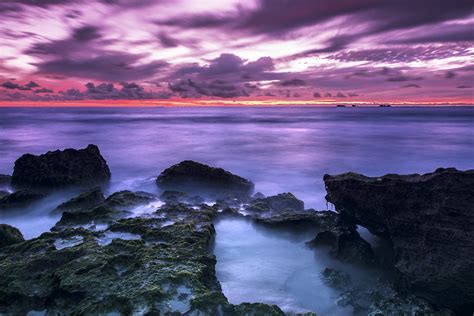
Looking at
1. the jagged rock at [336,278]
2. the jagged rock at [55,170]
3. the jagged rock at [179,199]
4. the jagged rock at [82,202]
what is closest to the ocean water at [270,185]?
the jagged rock at [336,278]

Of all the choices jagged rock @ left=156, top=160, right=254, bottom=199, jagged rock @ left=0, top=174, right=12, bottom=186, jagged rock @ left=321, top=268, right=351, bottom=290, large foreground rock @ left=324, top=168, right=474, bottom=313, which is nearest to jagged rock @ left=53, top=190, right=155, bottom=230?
jagged rock @ left=156, top=160, right=254, bottom=199

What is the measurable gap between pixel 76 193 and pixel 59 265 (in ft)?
23.8

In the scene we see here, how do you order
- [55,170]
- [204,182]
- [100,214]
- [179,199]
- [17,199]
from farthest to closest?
[204,182], [55,170], [179,199], [17,199], [100,214]

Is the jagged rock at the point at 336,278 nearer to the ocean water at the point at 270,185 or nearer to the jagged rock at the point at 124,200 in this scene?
the ocean water at the point at 270,185

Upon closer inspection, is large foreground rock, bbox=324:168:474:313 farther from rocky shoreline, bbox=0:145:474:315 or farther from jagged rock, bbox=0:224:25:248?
jagged rock, bbox=0:224:25:248

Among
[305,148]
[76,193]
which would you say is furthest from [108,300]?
[305,148]

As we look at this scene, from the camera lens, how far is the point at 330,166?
76.5 feet

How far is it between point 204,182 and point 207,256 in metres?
7.03

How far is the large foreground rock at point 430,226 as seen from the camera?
5.60 m

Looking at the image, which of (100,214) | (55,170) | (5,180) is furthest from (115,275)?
(5,180)

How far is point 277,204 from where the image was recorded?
11.6 meters

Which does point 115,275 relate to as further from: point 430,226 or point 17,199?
point 17,199

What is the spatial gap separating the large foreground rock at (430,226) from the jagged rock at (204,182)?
653 cm

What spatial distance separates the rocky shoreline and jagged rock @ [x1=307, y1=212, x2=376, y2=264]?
2 cm
